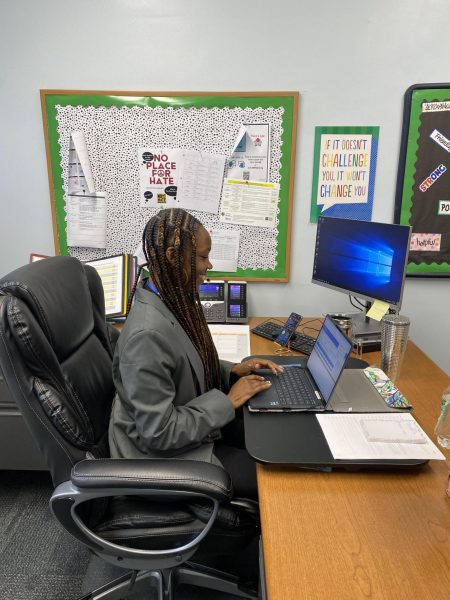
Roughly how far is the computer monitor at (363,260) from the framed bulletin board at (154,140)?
229mm

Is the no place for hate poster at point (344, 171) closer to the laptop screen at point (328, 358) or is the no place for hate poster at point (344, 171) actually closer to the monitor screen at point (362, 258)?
the monitor screen at point (362, 258)

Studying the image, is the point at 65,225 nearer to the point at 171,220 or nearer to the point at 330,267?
the point at 171,220

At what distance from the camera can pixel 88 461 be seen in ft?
2.98

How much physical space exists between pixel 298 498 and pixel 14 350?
2.13 feet

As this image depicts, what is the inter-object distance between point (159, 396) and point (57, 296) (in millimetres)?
343

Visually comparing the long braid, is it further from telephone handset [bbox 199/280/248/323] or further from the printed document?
the printed document

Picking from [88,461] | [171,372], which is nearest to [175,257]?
[171,372]

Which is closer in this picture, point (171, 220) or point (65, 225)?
point (171, 220)

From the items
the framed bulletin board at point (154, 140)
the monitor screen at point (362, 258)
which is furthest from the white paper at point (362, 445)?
the framed bulletin board at point (154, 140)

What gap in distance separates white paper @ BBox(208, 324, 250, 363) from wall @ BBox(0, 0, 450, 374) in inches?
24.9

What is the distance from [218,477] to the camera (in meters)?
0.89

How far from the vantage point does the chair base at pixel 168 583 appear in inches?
46.8

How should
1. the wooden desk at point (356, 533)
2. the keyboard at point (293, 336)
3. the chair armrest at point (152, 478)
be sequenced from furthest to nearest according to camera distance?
the keyboard at point (293, 336) < the chair armrest at point (152, 478) < the wooden desk at point (356, 533)

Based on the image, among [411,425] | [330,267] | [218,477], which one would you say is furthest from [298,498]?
[330,267]
